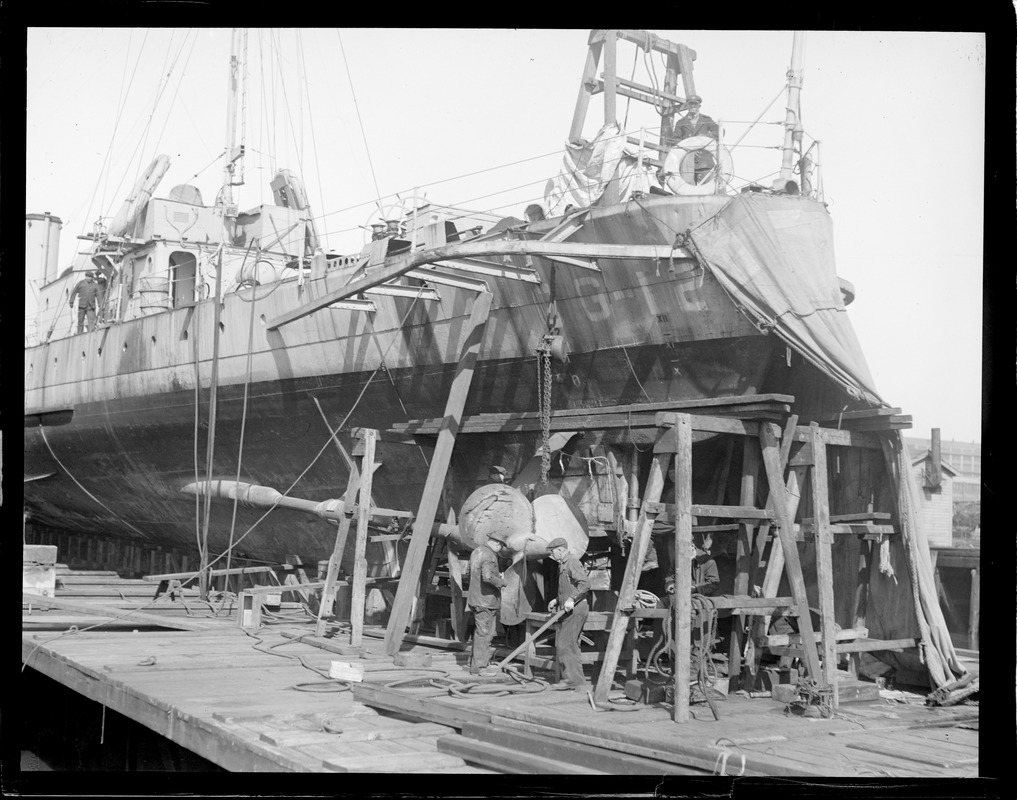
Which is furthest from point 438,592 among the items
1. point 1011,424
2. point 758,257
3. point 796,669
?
point 1011,424

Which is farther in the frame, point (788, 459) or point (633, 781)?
point (788, 459)

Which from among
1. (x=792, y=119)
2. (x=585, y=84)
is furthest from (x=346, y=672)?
(x=585, y=84)

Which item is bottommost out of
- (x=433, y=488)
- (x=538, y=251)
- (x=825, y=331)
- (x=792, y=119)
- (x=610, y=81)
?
(x=433, y=488)

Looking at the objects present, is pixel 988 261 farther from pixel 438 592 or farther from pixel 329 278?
pixel 329 278

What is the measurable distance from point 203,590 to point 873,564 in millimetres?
9231

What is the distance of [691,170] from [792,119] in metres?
1.15

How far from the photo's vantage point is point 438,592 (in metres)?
10.8

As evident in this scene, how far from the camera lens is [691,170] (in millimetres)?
10852

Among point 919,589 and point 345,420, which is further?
point 345,420

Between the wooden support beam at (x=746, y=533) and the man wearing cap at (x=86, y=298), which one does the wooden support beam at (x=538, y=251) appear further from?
the man wearing cap at (x=86, y=298)

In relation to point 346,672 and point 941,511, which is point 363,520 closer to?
point 346,672

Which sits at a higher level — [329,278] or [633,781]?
[329,278]

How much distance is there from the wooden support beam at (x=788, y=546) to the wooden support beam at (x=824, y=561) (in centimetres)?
12

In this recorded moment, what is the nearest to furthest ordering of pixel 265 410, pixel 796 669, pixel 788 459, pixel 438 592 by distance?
pixel 796 669, pixel 788 459, pixel 438 592, pixel 265 410
